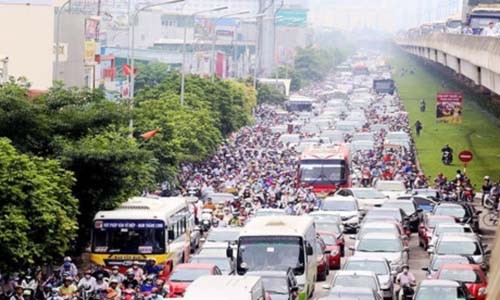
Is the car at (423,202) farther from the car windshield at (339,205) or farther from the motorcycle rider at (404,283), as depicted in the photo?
the motorcycle rider at (404,283)

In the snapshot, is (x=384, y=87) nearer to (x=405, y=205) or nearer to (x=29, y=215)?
(x=405, y=205)

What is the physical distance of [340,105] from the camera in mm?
114312

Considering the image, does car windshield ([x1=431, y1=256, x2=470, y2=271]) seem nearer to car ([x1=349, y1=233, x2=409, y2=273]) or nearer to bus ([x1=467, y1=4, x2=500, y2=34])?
car ([x1=349, y1=233, x2=409, y2=273])

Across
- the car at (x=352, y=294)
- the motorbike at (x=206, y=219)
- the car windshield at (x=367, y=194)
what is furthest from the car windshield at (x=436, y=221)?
the car at (x=352, y=294)

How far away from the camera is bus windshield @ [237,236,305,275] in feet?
83.3

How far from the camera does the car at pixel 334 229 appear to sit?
34.4m

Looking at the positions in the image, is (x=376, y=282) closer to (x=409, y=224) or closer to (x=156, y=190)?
(x=409, y=224)

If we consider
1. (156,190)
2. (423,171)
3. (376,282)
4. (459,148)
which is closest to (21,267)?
(376,282)

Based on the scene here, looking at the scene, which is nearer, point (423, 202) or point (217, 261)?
point (217, 261)

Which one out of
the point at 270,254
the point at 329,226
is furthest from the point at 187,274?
the point at 329,226

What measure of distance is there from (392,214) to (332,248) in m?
5.28

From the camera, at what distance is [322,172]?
48.0 metres

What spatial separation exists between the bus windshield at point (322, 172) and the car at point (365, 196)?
2.36m

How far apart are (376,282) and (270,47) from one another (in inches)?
6380
